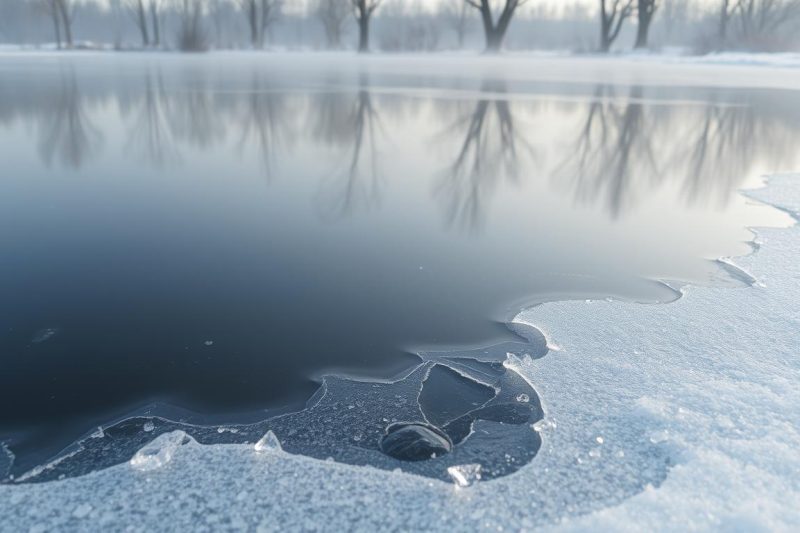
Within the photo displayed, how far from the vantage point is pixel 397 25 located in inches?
3169

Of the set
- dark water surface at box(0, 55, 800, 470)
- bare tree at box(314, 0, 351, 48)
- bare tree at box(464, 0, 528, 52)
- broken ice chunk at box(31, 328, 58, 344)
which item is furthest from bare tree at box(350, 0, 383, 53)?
broken ice chunk at box(31, 328, 58, 344)

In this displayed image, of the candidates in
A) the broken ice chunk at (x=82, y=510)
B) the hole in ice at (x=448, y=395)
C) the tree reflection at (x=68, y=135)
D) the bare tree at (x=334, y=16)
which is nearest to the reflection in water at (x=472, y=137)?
the tree reflection at (x=68, y=135)

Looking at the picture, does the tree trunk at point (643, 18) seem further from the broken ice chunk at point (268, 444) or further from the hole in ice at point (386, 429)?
the broken ice chunk at point (268, 444)

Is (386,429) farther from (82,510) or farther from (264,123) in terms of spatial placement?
(264,123)

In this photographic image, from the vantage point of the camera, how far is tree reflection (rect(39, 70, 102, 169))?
6539 mm

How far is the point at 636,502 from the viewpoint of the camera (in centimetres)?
190

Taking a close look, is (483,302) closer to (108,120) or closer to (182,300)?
(182,300)

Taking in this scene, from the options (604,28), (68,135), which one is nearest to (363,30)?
(604,28)

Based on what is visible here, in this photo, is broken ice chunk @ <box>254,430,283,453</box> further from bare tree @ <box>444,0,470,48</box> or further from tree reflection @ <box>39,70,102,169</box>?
bare tree @ <box>444,0,470,48</box>

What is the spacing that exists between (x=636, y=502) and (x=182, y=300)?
230cm

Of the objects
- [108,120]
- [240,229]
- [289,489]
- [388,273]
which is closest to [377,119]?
[108,120]

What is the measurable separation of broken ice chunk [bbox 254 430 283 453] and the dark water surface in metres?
0.20

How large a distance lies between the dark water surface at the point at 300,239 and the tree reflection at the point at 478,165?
0.14 feet

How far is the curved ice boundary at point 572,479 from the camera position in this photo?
1.83 meters
